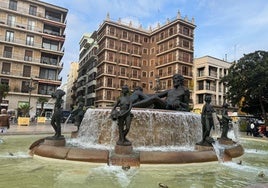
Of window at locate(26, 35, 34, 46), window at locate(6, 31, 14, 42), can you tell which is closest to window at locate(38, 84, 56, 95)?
window at locate(26, 35, 34, 46)

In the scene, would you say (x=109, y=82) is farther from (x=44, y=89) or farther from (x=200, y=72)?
(x=200, y=72)

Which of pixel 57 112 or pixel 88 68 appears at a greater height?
pixel 88 68

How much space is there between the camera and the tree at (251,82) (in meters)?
29.8

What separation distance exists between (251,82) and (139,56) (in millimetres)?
32622

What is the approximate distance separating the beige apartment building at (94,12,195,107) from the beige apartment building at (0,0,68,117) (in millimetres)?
10319

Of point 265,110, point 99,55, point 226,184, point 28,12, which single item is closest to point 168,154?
point 226,184

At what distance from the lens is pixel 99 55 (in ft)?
194

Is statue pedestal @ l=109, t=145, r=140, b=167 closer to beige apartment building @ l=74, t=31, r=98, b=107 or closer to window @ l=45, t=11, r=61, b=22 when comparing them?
window @ l=45, t=11, r=61, b=22

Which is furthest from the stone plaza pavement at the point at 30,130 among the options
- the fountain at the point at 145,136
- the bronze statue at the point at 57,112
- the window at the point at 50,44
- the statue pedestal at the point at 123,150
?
the window at the point at 50,44

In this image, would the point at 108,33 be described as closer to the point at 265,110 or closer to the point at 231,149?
the point at 265,110

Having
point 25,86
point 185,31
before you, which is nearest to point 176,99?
point 25,86

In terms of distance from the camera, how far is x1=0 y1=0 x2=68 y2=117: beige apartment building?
44.4 m

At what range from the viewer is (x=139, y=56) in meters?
59.3

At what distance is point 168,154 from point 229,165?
211 centimetres
